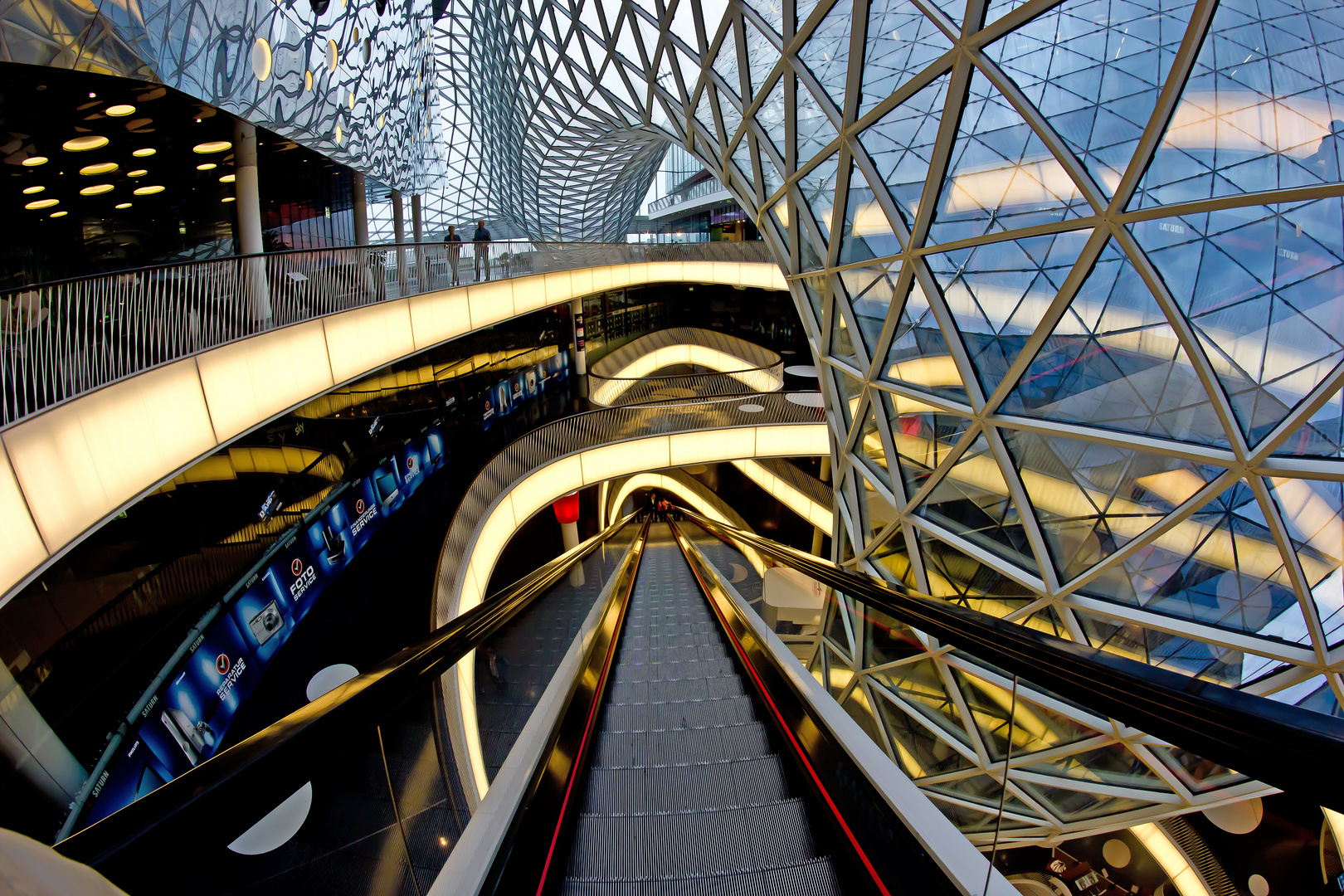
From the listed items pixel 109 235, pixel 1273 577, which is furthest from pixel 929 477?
pixel 109 235

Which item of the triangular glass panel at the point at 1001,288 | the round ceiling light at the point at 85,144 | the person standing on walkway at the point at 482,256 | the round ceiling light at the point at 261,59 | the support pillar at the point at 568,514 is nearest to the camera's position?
the triangular glass panel at the point at 1001,288

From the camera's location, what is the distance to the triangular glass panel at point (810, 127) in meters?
12.0

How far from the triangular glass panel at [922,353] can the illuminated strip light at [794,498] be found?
14025 millimetres

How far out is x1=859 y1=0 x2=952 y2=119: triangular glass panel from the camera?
9.27 meters

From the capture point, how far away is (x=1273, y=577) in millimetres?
6934

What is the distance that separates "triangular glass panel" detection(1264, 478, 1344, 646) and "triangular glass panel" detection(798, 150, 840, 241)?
26.1 feet

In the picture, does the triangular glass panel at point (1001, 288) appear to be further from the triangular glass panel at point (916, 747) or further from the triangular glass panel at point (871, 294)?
the triangular glass panel at point (916, 747)

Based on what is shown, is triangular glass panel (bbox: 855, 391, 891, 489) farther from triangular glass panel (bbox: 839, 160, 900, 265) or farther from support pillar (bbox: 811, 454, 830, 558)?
support pillar (bbox: 811, 454, 830, 558)

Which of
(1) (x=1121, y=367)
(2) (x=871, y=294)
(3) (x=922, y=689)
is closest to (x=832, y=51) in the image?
(2) (x=871, y=294)

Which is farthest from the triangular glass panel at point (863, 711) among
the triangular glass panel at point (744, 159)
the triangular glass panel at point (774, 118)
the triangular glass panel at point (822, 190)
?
the triangular glass panel at point (744, 159)

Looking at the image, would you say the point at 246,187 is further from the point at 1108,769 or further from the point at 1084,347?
the point at 1108,769

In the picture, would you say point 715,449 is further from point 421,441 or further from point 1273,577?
point 1273,577

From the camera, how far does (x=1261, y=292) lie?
6305 mm

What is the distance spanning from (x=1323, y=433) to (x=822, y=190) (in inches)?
350
